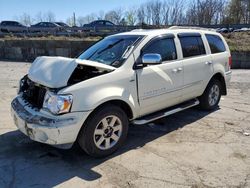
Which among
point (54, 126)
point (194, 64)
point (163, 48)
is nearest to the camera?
point (54, 126)

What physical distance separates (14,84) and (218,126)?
6.88m

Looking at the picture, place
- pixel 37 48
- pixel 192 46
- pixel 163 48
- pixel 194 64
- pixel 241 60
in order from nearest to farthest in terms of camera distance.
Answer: pixel 163 48
pixel 194 64
pixel 192 46
pixel 241 60
pixel 37 48

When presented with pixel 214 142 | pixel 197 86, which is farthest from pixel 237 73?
pixel 214 142

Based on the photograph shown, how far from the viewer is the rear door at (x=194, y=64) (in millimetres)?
5574

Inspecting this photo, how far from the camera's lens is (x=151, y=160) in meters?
4.23

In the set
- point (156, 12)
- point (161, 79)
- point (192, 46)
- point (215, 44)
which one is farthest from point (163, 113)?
point (156, 12)

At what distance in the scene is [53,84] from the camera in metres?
3.95

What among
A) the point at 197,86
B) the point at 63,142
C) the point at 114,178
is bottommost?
the point at 114,178

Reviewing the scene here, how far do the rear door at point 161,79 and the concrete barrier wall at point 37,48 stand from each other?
9.67 meters

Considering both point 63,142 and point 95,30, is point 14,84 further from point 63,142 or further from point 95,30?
point 95,30

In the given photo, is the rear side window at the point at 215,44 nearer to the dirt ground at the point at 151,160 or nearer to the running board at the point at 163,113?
the running board at the point at 163,113

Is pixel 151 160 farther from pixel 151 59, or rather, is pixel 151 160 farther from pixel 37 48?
pixel 37 48

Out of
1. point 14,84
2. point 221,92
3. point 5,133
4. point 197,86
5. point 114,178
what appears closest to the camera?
point 114,178

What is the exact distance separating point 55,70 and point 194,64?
2.78 meters
